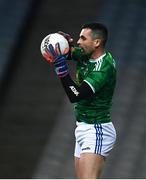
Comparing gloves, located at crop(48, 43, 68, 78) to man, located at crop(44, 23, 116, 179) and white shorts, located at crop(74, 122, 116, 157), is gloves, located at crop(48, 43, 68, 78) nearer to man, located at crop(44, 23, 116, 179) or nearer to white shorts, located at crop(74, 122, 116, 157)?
man, located at crop(44, 23, 116, 179)

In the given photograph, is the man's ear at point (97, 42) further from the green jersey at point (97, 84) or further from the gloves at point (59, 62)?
the gloves at point (59, 62)

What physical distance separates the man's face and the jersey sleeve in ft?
0.41

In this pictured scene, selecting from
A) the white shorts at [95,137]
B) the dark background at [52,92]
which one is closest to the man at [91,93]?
the white shorts at [95,137]

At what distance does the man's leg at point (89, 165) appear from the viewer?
600cm

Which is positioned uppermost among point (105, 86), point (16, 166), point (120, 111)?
point (105, 86)

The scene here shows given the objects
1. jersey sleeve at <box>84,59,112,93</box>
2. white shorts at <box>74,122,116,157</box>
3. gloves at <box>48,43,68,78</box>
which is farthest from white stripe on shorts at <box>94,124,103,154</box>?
gloves at <box>48,43,68,78</box>

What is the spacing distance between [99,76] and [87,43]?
0.29m

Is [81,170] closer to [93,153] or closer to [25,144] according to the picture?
[93,153]

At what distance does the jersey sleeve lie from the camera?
5938 millimetres

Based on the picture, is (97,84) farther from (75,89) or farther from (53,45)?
(53,45)

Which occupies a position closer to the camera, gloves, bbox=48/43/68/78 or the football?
gloves, bbox=48/43/68/78

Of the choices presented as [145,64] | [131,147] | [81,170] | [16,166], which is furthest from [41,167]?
[81,170]

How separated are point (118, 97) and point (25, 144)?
4.07ft

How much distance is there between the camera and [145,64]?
9.70 metres
